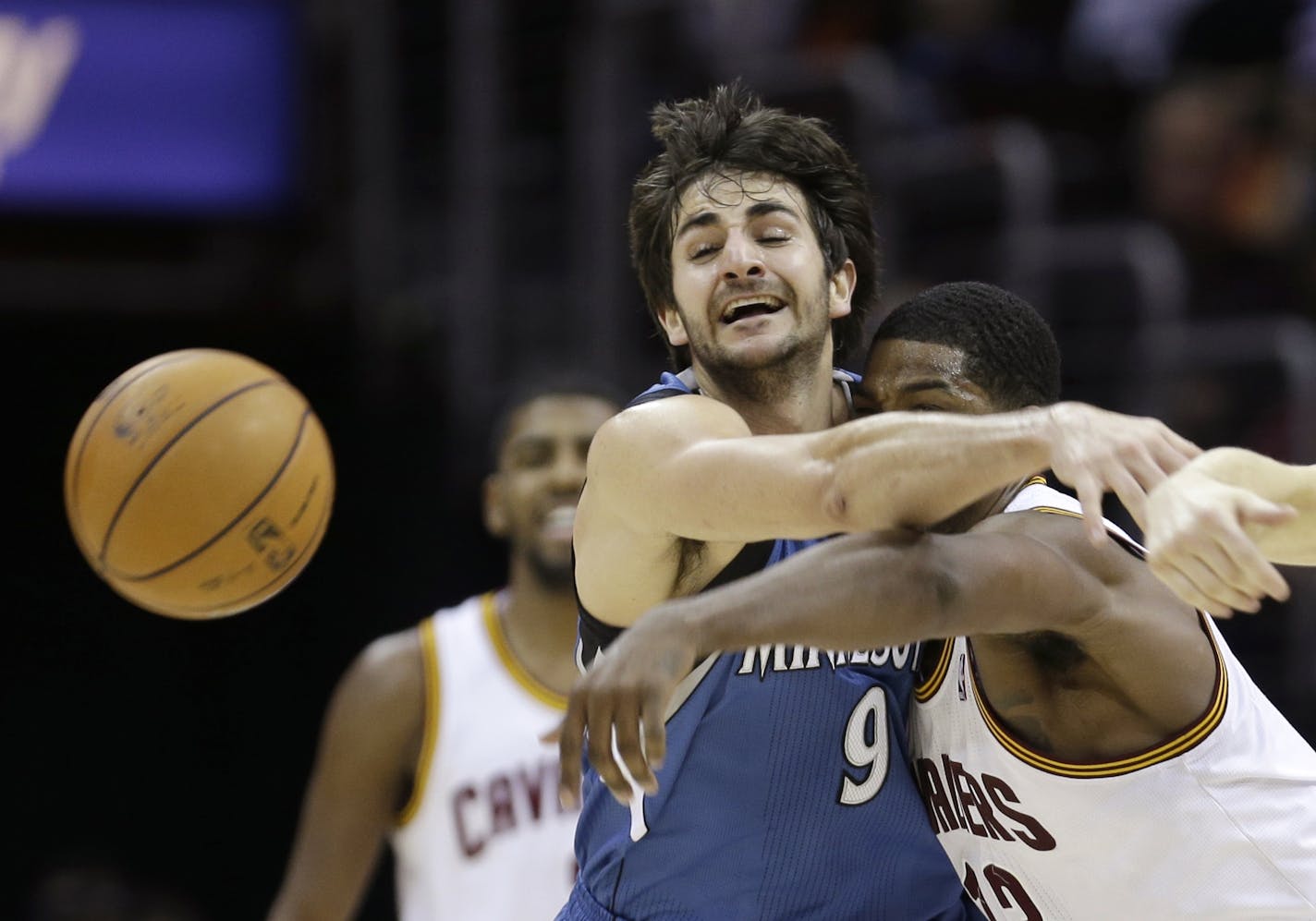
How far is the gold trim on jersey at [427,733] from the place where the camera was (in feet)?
16.8

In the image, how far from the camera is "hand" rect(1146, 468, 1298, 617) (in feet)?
8.29

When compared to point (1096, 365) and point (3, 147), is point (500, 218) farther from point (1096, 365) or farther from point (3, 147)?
point (1096, 365)

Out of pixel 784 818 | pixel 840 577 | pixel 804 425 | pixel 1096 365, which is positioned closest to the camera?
pixel 840 577

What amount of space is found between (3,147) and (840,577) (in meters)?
6.33

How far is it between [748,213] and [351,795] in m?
2.19

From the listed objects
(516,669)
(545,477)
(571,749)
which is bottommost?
(516,669)

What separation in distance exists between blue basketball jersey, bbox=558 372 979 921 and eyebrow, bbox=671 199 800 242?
28.3 inches

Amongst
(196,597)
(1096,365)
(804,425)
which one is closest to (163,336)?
(1096,365)

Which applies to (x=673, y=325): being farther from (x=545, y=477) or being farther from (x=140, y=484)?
(x=545, y=477)

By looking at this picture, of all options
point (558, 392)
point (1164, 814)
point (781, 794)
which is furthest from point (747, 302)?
point (558, 392)

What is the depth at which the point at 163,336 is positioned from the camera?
8969 mm

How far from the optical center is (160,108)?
8.39 metres

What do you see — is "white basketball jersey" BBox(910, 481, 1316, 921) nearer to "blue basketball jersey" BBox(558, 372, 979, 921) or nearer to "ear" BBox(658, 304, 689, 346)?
"blue basketball jersey" BBox(558, 372, 979, 921)

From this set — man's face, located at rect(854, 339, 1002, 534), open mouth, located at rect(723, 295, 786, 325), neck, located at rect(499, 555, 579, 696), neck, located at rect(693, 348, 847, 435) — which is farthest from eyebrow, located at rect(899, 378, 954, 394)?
neck, located at rect(499, 555, 579, 696)
